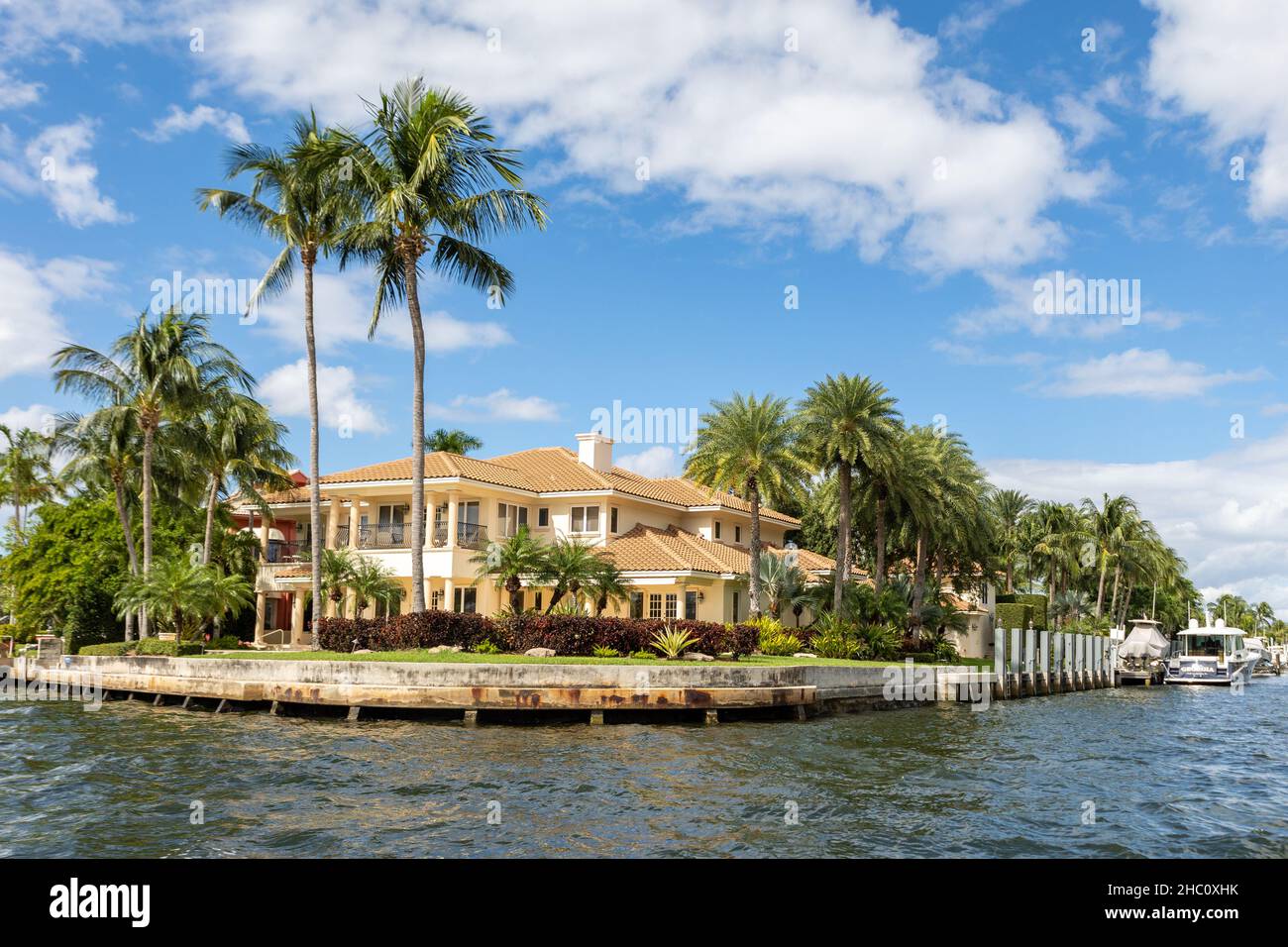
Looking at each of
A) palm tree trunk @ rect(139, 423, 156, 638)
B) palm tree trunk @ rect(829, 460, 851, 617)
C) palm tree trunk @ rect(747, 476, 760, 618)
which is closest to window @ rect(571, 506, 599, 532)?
palm tree trunk @ rect(747, 476, 760, 618)

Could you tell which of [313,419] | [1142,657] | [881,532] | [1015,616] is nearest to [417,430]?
[313,419]

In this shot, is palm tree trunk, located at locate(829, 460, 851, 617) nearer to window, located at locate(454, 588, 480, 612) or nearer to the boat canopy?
window, located at locate(454, 588, 480, 612)

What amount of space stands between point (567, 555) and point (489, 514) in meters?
9.01

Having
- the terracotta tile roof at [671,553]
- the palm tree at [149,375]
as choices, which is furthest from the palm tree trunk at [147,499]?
the terracotta tile roof at [671,553]

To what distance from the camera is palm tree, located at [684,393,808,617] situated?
44.3 m

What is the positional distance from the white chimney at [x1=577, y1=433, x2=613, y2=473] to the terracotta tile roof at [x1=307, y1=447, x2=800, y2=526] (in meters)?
0.42

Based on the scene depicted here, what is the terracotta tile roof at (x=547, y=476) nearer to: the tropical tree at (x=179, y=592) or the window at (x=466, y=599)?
the window at (x=466, y=599)

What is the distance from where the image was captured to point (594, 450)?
172 ft

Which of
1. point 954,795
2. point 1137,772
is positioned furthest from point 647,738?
point 1137,772

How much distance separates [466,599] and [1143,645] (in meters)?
49.1

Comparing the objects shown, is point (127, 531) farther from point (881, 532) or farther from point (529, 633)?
point (881, 532)

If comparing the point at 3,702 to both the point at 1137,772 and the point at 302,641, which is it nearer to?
the point at 302,641

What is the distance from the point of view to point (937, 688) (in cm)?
3928

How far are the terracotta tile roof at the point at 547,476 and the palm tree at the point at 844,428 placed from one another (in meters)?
5.46
